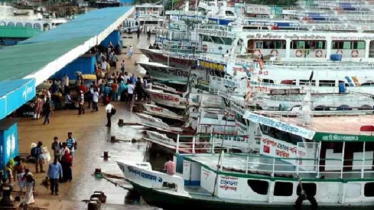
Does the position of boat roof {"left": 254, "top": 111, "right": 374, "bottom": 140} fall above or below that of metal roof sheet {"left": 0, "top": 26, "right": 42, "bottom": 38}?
above

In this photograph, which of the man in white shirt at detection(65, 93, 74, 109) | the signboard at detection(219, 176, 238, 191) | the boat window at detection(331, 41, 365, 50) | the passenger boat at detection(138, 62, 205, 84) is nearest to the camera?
the signboard at detection(219, 176, 238, 191)

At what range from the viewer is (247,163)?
21.2m

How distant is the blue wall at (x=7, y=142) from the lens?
23625 mm

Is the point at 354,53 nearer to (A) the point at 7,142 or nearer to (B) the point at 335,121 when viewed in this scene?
(B) the point at 335,121

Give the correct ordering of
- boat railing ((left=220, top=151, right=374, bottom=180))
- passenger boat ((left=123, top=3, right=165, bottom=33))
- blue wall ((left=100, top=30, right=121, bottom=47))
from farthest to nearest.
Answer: passenger boat ((left=123, top=3, right=165, bottom=33)) < blue wall ((left=100, top=30, right=121, bottom=47)) < boat railing ((left=220, top=151, right=374, bottom=180))

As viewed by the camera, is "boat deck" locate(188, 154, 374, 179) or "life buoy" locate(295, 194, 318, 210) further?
"boat deck" locate(188, 154, 374, 179)

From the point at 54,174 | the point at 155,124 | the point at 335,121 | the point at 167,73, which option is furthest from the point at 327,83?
the point at 54,174

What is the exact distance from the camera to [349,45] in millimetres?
39281

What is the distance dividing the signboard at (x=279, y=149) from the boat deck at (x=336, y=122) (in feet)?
1.96

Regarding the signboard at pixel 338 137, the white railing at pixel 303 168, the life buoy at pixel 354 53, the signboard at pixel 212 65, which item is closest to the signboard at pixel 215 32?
the signboard at pixel 212 65

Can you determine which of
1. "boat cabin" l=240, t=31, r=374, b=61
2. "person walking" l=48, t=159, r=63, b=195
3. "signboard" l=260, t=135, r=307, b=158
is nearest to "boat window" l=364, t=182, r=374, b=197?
"signboard" l=260, t=135, r=307, b=158

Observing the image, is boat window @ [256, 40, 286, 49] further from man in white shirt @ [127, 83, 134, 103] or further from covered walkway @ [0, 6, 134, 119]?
covered walkway @ [0, 6, 134, 119]

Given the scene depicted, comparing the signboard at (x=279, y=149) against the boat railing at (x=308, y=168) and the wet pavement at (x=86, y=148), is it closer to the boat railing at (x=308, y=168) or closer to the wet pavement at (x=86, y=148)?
the boat railing at (x=308, y=168)

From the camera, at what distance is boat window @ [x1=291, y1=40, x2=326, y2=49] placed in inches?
1515
